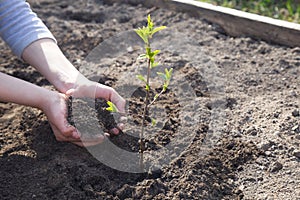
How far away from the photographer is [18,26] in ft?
7.45

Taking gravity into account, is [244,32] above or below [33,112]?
above

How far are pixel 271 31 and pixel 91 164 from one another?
141 cm

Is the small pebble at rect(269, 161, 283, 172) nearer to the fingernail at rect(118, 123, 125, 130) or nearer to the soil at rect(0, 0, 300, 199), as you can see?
the soil at rect(0, 0, 300, 199)

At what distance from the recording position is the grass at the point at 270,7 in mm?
3205

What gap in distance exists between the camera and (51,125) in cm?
199

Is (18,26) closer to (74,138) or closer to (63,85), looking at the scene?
(63,85)

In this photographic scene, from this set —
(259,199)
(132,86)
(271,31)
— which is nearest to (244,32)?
(271,31)

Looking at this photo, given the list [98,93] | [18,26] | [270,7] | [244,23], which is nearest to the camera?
[98,93]

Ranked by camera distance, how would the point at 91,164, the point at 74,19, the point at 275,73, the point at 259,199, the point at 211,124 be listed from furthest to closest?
the point at 74,19, the point at 275,73, the point at 211,124, the point at 91,164, the point at 259,199

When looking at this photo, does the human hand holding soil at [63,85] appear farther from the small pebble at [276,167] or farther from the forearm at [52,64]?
the small pebble at [276,167]

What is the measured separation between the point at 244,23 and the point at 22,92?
57.3 inches

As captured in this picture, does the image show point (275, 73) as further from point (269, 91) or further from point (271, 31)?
point (271, 31)

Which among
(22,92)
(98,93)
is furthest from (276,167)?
(22,92)

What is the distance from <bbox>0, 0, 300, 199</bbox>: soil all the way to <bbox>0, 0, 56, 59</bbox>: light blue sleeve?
1.03 ft
